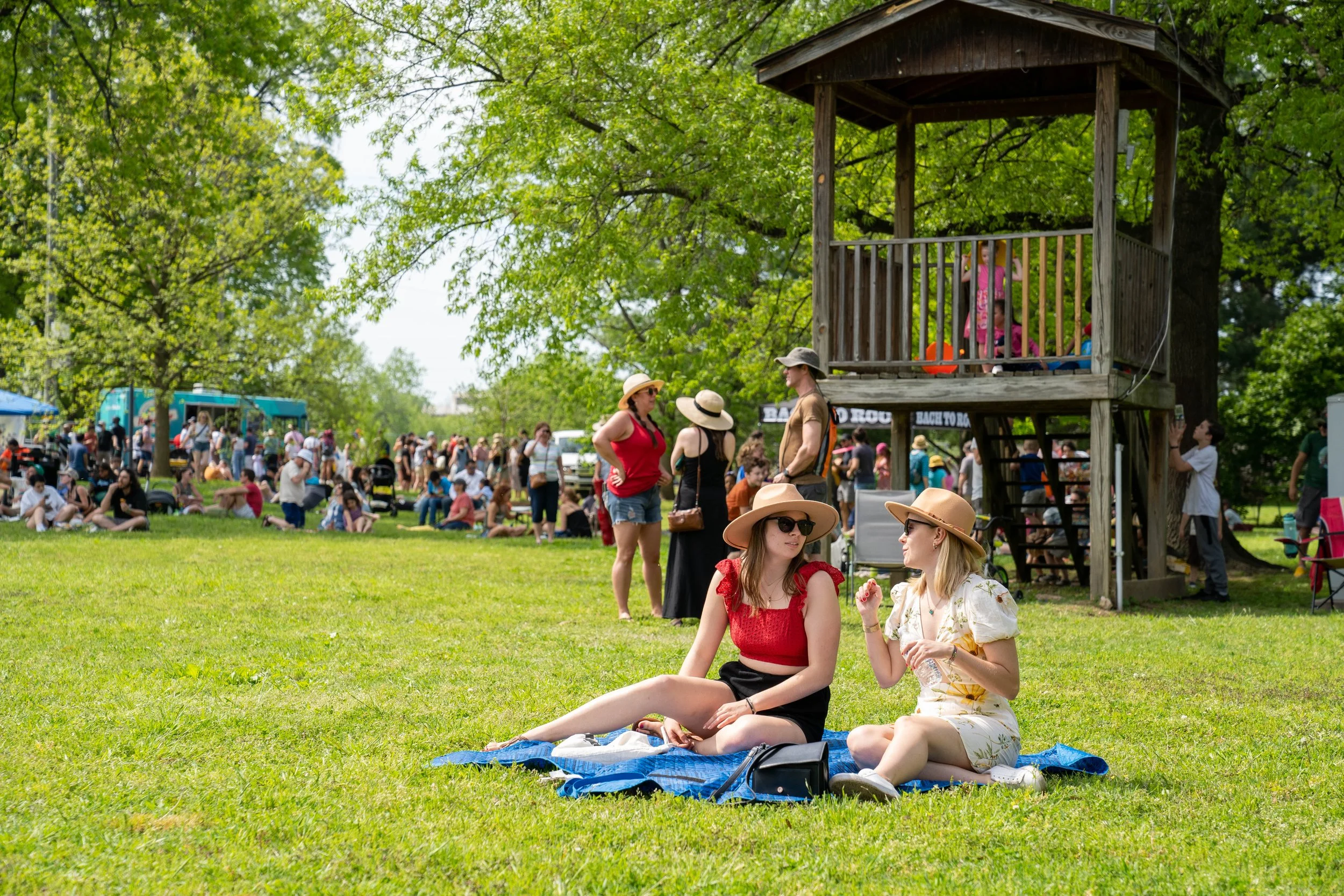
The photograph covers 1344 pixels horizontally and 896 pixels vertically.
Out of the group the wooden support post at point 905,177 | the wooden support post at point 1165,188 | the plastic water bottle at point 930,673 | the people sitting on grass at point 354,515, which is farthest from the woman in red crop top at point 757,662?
the people sitting on grass at point 354,515

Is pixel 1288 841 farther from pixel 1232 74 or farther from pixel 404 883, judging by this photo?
pixel 1232 74

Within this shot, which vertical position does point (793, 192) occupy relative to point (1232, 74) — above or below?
below

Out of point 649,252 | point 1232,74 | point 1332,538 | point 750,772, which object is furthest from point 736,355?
point 750,772

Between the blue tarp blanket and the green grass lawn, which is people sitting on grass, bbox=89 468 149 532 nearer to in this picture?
the green grass lawn

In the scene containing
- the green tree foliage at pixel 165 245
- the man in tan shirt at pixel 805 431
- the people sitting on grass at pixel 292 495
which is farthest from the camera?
the green tree foliage at pixel 165 245

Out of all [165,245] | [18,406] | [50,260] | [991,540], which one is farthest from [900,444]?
[50,260]

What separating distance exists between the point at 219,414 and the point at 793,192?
32521 millimetres

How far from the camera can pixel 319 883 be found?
406 centimetres

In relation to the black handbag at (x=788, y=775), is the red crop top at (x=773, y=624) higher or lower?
higher

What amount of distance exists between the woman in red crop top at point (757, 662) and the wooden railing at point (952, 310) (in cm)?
718

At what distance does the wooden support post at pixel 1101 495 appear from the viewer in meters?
12.9

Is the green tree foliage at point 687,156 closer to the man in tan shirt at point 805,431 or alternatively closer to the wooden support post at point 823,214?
the wooden support post at point 823,214

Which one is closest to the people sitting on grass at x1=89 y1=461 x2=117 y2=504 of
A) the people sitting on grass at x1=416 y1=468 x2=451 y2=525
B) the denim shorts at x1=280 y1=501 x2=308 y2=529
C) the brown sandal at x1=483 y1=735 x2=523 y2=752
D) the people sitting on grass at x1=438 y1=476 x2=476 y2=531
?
the denim shorts at x1=280 y1=501 x2=308 y2=529

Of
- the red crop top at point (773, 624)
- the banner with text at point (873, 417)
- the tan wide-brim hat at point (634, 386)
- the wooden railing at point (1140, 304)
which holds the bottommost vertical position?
the red crop top at point (773, 624)
